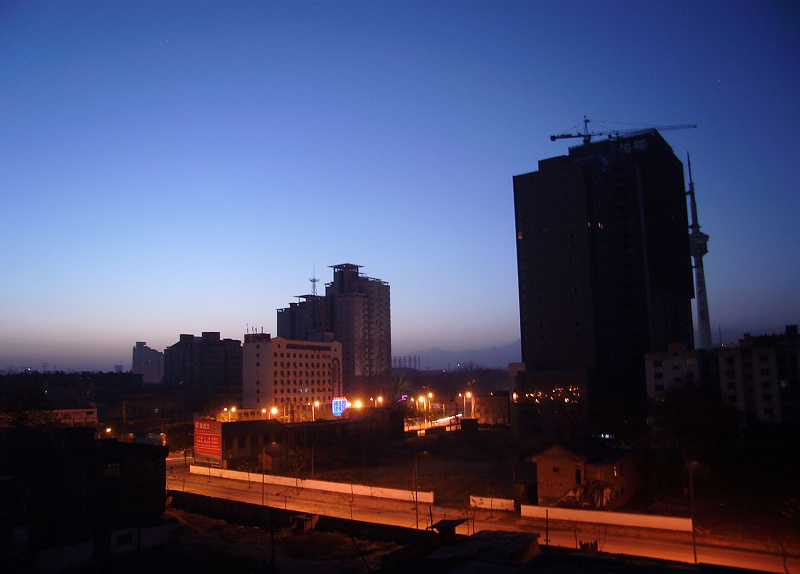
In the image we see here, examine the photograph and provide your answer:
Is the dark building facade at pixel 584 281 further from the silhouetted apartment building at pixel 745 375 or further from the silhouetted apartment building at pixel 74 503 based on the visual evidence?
the silhouetted apartment building at pixel 74 503

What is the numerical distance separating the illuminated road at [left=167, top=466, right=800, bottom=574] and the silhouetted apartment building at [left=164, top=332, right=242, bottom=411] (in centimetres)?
6165

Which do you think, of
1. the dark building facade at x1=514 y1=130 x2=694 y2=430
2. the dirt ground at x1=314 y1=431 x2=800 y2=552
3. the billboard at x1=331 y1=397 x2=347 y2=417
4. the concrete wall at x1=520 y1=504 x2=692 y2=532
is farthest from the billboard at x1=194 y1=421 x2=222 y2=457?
the dark building facade at x1=514 y1=130 x2=694 y2=430

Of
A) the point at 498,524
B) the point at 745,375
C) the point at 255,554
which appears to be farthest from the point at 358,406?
the point at 255,554

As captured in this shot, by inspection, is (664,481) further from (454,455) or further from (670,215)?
(670,215)

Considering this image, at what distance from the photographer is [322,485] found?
104 ft

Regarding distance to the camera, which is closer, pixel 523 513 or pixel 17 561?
pixel 17 561

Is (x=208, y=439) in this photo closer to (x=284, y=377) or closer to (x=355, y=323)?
(x=284, y=377)

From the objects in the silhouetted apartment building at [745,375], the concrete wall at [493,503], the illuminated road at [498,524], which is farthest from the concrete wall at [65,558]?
the silhouetted apartment building at [745,375]

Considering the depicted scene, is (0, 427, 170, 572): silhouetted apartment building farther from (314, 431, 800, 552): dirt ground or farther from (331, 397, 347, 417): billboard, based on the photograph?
(331, 397, 347, 417): billboard

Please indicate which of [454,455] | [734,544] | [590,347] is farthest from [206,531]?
[590,347]

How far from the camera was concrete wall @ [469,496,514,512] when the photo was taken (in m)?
25.2

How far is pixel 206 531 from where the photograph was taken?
25344mm

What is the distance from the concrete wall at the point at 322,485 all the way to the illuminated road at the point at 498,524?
14.9 inches

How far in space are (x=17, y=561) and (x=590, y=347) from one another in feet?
185
